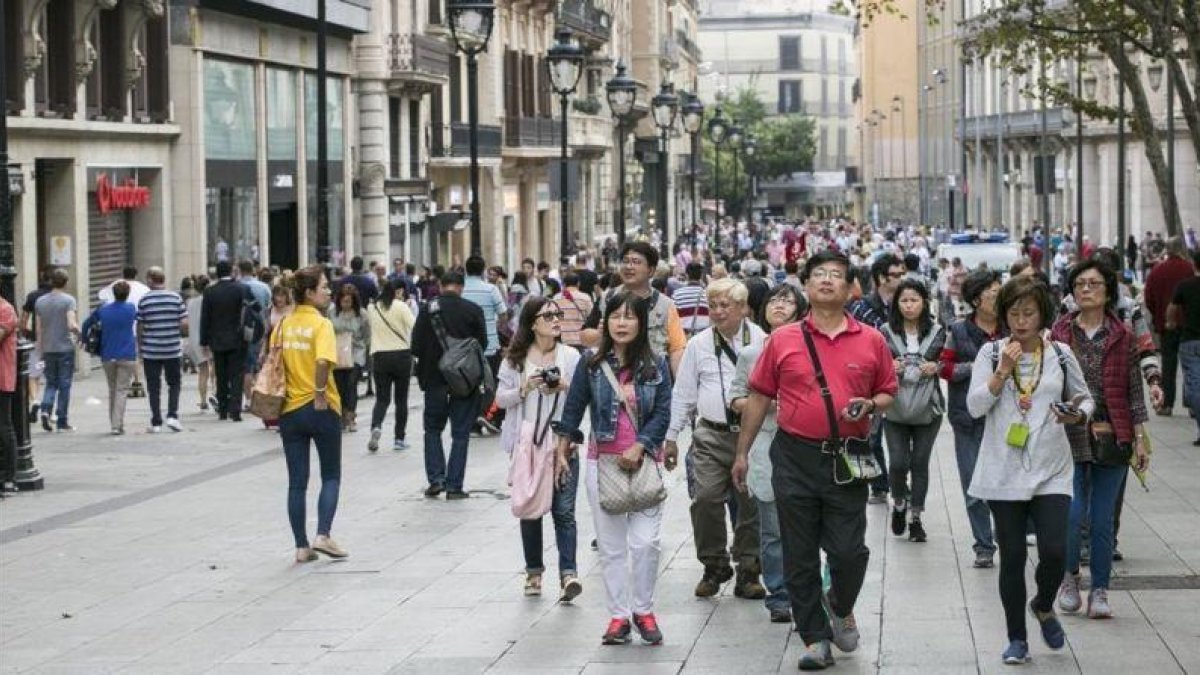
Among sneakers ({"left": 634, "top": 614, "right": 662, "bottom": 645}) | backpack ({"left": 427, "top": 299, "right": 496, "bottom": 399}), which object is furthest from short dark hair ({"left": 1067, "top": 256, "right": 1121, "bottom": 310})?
backpack ({"left": 427, "top": 299, "right": 496, "bottom": 399})

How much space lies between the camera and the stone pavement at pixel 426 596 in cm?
1083

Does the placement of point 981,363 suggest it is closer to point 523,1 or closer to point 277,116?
point 277,116

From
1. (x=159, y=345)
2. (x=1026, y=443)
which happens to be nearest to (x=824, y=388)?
(x=1026, y=443)

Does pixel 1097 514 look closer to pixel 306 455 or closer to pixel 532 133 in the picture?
pixel 306 455

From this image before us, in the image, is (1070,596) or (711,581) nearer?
(1070,596)

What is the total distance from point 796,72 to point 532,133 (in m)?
107

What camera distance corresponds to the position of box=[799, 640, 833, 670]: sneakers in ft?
33.6

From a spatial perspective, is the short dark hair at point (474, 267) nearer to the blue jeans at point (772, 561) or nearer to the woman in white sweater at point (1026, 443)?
the blue jeans at point (772, 561)

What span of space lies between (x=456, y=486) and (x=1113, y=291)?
268 inches

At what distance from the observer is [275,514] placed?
17.0 m

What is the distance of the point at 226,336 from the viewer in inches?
972

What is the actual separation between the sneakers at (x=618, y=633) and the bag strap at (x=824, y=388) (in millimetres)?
1660

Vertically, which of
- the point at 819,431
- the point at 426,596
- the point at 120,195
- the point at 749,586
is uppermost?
the point at 120,195

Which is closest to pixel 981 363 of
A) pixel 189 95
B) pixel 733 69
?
pixel 189 95
